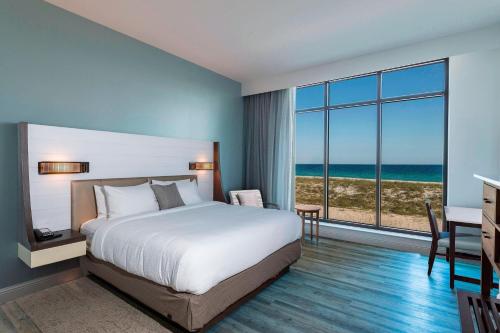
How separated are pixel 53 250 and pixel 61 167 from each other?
2.85ft

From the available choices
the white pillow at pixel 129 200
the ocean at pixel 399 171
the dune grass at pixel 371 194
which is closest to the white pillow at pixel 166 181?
the white pillow at pixel 129 200

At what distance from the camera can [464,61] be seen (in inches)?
131

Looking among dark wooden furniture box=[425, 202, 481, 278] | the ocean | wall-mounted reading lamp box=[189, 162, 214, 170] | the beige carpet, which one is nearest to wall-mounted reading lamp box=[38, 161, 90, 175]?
the beige carpet

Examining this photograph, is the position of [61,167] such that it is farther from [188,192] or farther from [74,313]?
[188,192]

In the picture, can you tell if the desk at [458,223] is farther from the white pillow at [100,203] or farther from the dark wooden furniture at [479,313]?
the white pillow at [100,203]

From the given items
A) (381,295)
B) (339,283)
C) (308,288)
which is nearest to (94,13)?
(308,288)

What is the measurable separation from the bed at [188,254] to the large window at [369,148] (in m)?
2.52

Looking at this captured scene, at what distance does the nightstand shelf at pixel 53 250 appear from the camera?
2143 millimetres

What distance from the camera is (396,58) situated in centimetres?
361

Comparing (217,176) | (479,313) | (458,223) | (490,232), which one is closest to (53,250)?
(217,176)

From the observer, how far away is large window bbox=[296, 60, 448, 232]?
548 centimetres

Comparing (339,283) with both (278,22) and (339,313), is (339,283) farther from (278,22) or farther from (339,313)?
(278,22)

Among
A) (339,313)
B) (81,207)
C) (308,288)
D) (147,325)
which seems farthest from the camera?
(81,207)

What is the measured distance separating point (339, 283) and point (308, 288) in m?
0.38
